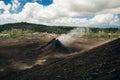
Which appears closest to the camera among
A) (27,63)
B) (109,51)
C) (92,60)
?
(92,60)

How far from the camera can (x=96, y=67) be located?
1961 inches

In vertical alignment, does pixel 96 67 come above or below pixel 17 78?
above

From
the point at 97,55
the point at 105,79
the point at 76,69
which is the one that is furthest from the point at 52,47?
the point at 105,79

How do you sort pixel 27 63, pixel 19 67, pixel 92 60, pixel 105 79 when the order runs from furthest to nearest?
1. pixel 27 63
2. pixel 19 67
3. pixel 92 60
4. pixel 105 79

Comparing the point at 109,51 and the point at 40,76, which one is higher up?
the point at 109,51

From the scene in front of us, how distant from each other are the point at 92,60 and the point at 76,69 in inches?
227

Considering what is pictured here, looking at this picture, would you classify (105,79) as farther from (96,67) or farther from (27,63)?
(27,63)

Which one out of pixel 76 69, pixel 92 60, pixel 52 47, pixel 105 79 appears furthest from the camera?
pixel 52 47

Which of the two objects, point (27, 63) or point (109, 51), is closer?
point (109, 51)

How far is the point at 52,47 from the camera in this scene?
10406cm

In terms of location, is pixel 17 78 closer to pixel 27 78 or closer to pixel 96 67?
pixel 27 78

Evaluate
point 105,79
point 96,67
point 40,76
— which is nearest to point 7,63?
point 40,76

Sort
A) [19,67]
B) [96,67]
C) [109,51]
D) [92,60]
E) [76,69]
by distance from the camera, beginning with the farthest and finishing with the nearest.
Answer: [19,67], [109,51], [92,60], [76,69], [96,67]

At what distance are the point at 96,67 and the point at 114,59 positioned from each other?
4.99m
